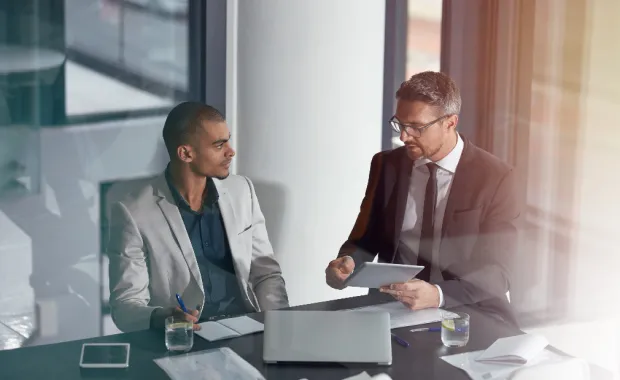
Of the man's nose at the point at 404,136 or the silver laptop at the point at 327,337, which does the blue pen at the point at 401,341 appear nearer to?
the silver laptop at the point at 327,337

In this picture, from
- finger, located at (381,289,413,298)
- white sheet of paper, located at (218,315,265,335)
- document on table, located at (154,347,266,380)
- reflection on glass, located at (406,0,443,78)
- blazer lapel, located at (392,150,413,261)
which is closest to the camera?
document on table, located at (154,347,266,380)

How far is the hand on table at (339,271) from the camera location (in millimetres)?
2680

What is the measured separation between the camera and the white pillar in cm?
288

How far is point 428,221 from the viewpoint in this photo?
2.79 m

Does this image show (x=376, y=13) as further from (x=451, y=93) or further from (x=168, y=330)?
(x=168, y=330)

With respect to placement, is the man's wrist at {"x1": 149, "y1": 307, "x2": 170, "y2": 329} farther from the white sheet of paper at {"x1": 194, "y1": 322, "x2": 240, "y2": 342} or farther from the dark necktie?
the dark necktie

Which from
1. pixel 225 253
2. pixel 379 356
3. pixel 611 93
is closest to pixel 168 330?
pixel 379 356

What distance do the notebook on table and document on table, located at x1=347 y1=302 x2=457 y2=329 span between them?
0.22 meters

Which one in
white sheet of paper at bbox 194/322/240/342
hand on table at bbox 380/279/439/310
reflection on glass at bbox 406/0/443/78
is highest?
reflection on glass at bbox 406/0/443/78

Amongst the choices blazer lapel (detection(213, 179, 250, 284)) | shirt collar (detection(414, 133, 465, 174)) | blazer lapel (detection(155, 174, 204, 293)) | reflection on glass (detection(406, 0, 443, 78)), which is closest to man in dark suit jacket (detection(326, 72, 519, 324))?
shirt collar (detection(414, 133, 465, 174))

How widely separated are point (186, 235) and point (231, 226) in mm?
155

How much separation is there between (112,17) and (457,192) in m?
1.22

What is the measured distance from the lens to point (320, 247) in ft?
10.1

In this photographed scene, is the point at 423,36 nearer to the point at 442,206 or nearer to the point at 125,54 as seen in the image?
the point at 442,206
